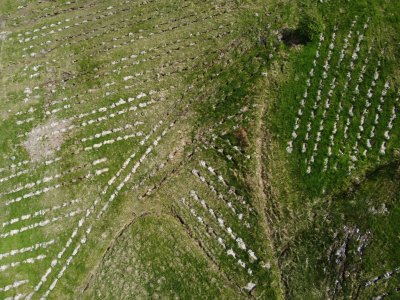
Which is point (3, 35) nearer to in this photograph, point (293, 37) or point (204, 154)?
point (204, 154)

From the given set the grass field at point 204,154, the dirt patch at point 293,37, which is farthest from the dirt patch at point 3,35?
the dirt patch at point 293,37

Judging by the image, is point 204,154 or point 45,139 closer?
point 204,154

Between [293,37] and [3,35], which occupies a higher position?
[293,37]

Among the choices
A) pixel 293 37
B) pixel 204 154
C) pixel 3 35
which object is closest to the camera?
pixel 204 154

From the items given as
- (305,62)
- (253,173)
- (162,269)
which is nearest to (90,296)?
(162,269)

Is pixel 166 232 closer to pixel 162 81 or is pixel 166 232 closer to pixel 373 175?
pixel 162 81

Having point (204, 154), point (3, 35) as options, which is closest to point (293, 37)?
point (204, 154)

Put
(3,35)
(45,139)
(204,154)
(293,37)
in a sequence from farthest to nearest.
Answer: (3,35) → (293,37) → (45,139) → (204,154)

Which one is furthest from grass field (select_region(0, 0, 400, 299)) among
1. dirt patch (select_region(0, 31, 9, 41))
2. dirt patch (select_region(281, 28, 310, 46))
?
dirt patch (select_region(0, 31, 9, 41))
